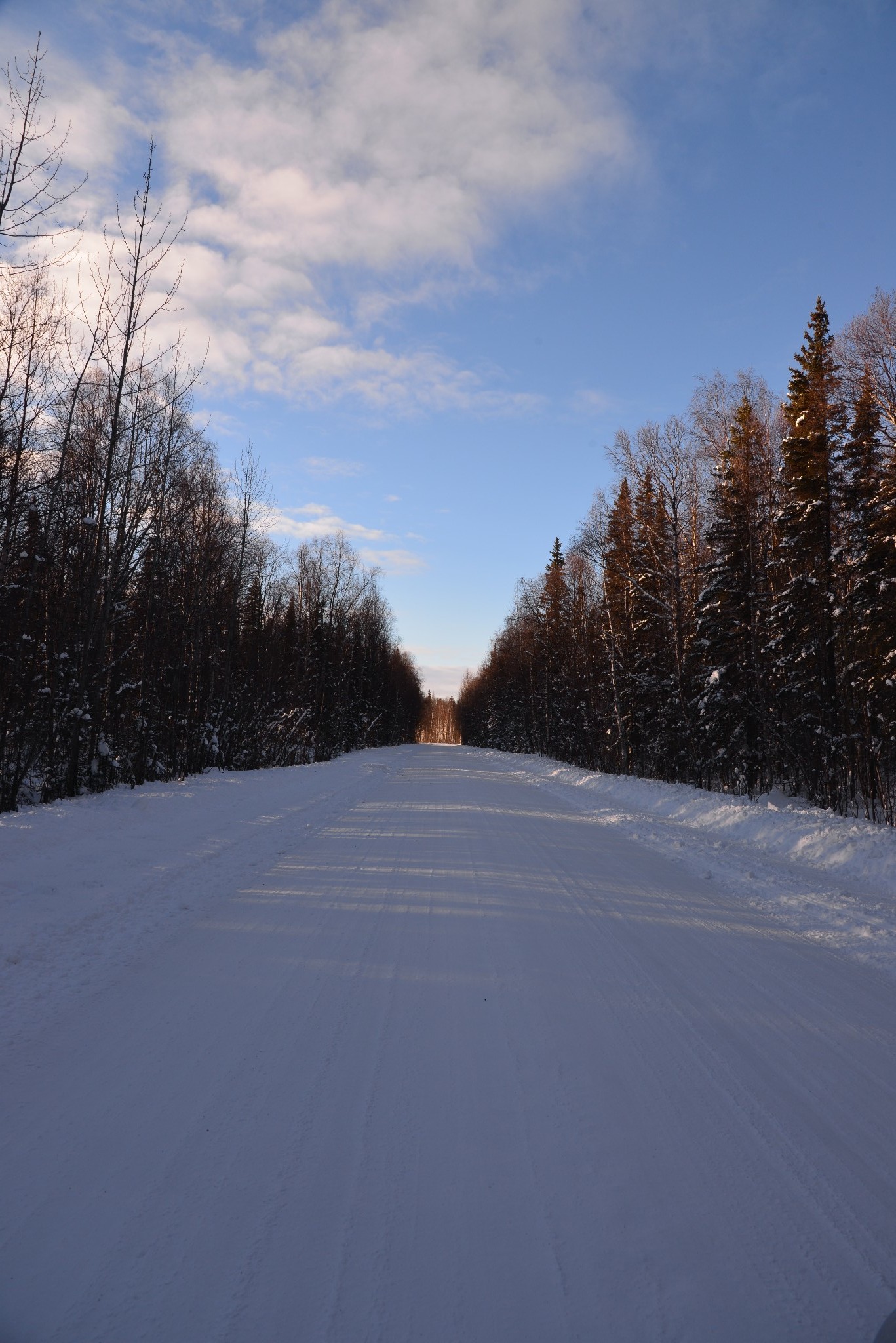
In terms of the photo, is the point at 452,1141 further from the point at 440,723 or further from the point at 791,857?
the point at 440,723

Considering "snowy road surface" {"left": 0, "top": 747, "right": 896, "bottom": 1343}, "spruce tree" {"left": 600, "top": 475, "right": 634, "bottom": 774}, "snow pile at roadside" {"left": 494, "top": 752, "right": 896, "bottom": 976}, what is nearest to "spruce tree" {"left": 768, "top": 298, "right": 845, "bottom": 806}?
"snow pile at roadside" {"left": 494, "top": 752, "right": 896, "bottom": 976}

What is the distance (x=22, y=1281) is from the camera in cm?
217

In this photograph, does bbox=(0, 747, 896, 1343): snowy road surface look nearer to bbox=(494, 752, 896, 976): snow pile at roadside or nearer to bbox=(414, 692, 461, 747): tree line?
bbox=(494, 752, 896, 976): snow pile at roadside

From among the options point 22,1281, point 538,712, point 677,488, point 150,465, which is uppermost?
point 677,488

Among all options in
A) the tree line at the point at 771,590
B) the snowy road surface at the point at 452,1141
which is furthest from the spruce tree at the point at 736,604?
the snowy road surface at the point at 452,1141

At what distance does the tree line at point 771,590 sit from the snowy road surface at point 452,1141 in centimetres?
1223

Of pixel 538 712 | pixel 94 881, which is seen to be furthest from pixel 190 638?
pixel 538 712

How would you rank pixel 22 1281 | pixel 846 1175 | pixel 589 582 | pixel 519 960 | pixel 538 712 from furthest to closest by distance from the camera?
pixel 538 712 → pixel 589 582 → pixel 519 960 → pixel 846 1175 → pixel 22 1281

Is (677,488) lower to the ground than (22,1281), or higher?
higher

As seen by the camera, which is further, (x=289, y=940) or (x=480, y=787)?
(x=480, y=787)

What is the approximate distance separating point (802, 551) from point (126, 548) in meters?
17.3

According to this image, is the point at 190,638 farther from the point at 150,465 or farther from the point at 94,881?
the point at 94,881

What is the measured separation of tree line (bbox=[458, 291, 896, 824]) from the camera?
17234mm

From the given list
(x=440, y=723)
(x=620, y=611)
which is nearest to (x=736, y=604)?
(x=620, y=611)
